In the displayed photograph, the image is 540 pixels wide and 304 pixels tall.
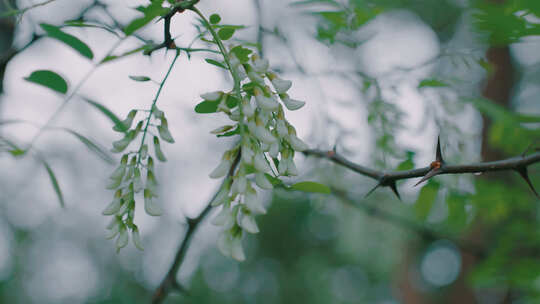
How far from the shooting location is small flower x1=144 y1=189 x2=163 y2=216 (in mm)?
500

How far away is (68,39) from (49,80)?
0.06 meters

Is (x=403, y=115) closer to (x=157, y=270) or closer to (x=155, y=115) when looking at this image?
(x=155, y=115)

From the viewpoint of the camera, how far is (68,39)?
553 mm

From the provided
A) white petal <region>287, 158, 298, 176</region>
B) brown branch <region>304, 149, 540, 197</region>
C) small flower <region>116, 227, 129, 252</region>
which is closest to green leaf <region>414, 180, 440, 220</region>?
brown branch <region>304, 149, 540, 197</region>

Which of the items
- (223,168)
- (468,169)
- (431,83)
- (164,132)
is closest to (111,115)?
(164,132)

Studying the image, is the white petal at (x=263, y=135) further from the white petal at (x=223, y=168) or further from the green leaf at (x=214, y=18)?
the green leaf at (x=214, y=18)

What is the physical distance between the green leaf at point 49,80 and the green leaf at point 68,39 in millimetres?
46

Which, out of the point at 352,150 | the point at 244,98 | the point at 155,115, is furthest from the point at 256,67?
the point at 352,150

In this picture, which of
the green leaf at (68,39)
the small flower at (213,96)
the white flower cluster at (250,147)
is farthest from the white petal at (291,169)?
the green leaf at (68,39)

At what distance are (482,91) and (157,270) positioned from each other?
5.43 meters

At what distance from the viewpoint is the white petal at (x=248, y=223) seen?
0.42 m

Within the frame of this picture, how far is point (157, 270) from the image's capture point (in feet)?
21.7

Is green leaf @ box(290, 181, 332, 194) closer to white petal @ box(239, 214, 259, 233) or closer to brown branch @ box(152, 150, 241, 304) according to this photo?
white petal @ box(239, 214, 259, 233)

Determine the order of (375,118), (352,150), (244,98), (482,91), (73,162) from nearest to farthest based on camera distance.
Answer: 1. (244,98)
2. (375,118)
3. (352,150)
4. (482,91)
5. (73,162)
